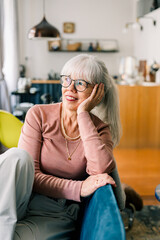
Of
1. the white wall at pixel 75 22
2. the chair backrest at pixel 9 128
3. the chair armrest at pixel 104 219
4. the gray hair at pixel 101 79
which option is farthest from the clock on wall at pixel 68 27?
the chair armrest at pixel 104 219

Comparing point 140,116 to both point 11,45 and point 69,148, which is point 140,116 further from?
point 11,45

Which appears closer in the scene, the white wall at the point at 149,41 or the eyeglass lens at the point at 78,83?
the eyeglass lens at the point at 78,83

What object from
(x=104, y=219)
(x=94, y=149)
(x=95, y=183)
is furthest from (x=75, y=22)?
(x=104, y=219)

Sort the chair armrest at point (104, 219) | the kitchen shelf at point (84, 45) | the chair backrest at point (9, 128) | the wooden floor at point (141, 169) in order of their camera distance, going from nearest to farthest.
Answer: the chair armrest at point (104, 219), the chair backrest at point (9, 128), the wooden floor at point (141, 169), the kitchen shelf at point (84, 45)

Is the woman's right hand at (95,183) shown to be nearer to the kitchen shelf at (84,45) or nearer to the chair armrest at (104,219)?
the chair armrest at (104,219)

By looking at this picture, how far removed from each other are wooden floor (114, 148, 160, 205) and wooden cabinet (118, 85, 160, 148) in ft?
0.48

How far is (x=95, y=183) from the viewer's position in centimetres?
112

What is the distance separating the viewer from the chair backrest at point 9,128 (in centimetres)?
219

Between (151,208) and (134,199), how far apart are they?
337 mm

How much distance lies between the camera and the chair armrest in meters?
0.76

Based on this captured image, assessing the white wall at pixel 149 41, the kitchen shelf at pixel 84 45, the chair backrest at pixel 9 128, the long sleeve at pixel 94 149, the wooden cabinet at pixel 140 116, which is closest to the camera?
the long sleeve at pixel 94 149

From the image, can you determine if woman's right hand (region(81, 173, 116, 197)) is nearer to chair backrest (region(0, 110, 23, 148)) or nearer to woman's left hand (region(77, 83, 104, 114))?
woman's left hand (region(77, 83, 104, 114))

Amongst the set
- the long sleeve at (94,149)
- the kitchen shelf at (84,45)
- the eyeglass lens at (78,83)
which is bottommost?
the long sleeve at (94,149)

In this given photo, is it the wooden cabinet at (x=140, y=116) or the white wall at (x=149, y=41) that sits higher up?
the white wall at (x=149, y=41)
